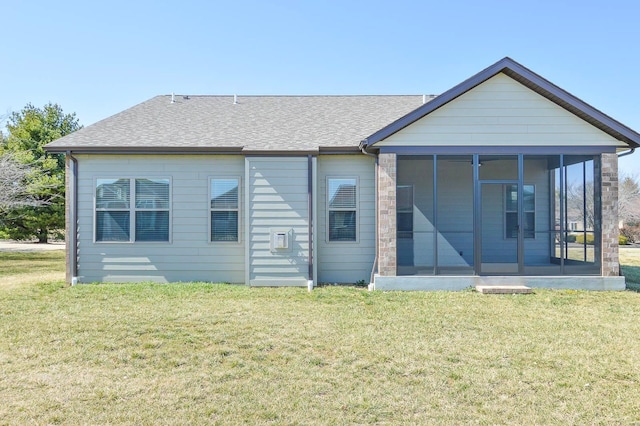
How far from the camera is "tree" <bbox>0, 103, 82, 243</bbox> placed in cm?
2083

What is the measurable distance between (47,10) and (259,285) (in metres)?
9.32

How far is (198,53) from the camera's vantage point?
42.9 feet

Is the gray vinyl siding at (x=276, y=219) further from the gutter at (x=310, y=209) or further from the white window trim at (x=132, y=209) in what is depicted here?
the white window trim at (x=132, y=209)

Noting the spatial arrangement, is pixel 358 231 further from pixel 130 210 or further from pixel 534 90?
pixel 130 210

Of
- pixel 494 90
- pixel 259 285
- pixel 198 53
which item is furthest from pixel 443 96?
pixel 198 53

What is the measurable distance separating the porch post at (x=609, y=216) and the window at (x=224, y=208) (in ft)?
26.7

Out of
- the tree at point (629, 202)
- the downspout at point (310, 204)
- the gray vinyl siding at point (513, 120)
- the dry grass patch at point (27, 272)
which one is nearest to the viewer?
the gray vinyl siding at point (513, 120)

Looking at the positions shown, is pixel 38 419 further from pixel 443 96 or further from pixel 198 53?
pixel 198 53

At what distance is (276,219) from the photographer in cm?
922

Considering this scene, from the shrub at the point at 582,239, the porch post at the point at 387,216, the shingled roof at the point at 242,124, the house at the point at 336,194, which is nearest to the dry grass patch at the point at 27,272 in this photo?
the house at the point at 336,194

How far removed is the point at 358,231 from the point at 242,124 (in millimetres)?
4346

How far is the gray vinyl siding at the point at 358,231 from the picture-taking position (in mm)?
9602

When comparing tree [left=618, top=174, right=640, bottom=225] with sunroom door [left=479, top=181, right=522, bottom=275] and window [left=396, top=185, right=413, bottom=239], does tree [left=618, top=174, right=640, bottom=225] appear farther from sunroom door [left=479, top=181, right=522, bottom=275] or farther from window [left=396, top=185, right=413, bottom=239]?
window [left=396, top=185, right=413, bottom=239]

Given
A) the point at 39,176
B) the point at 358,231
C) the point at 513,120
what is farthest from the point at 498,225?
the point at 39,176
